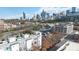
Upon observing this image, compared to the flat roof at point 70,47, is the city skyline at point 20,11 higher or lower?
higher

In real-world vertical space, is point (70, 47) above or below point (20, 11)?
below

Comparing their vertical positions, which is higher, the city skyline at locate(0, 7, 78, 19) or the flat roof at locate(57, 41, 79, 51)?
the city skyline at locate(0, 7, 78, 19)
